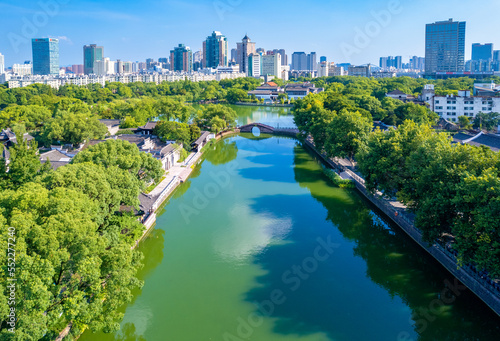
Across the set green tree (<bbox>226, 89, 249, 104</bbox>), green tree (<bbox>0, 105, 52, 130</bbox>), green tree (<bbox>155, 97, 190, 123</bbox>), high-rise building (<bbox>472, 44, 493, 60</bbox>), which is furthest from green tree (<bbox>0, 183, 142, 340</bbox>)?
high-rise building (<bbox>472, 44, 493, 60</bbox>)

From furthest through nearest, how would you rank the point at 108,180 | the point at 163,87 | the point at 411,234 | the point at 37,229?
1. the point at 163,87
2. the point at 411,234
3. the point at 108,180
4. the point at 37,229

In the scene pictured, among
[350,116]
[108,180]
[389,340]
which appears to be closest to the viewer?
[389,340]

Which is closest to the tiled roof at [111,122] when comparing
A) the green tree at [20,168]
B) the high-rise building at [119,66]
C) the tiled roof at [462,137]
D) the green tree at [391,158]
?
the green tree at [20,168]

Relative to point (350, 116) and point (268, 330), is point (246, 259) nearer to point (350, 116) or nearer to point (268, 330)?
point (268, 330)

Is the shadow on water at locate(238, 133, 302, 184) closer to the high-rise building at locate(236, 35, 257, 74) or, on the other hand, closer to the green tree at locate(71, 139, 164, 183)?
the green tree at locate(71, 139, 164, 183)

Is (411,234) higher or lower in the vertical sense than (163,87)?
lower

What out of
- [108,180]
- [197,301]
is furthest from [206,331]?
[108,180]
